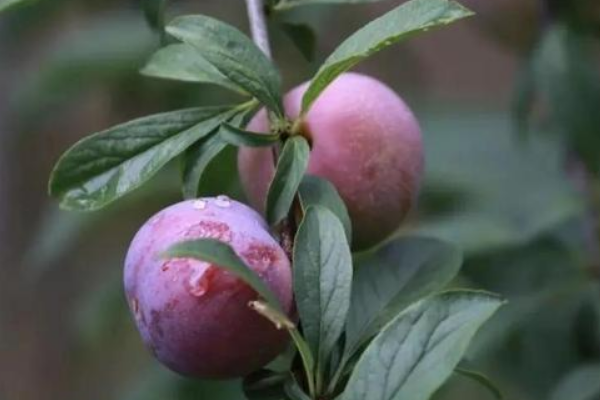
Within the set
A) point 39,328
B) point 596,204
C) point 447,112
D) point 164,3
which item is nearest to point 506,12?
point 447,112

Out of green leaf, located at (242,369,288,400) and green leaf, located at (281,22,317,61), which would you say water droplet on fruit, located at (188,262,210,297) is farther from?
green leaf, located at (281,22,317,61)

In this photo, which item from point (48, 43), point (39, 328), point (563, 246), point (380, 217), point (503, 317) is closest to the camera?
point (380, 217)

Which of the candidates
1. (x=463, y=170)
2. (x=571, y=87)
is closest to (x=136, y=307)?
(x=571, y=87)

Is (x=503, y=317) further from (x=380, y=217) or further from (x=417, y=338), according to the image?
(x=417, y=338)

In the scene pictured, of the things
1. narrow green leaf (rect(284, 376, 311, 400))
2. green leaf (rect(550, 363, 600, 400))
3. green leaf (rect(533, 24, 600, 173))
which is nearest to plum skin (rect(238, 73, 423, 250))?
narrow green leaf (rect(284, 376, 311, 400))

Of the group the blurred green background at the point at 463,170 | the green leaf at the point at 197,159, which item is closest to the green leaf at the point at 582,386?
the blurred green background at the point at 463,170

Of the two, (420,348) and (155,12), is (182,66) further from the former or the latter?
(420,348)
